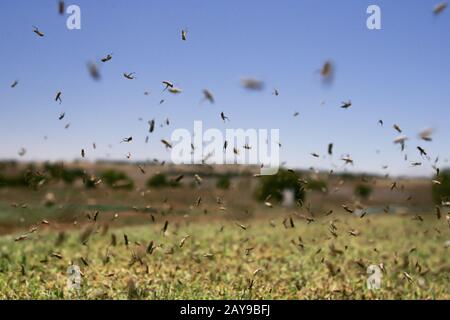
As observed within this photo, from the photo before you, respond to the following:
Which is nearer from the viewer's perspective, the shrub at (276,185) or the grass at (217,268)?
the grass at (217,268)

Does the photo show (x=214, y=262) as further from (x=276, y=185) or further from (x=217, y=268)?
(x=276, y=185)

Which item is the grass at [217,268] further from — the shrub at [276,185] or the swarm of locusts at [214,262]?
the shrub at [276,185]

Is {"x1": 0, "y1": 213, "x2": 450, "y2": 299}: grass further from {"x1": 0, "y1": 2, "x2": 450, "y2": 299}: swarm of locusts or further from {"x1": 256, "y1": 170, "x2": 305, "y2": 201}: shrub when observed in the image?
{"x1": 256, "y1": 170, "x2": 305, "y2": 201}: shrub

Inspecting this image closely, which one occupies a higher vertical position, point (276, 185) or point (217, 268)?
point (276, 185)

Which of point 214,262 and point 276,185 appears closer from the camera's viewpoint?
point 214,262

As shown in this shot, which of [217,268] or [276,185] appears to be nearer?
[217,268]

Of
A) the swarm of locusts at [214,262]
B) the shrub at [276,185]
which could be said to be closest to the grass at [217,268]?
the swarm of locusts at [214,262]

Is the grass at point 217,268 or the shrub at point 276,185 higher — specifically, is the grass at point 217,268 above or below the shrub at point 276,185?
below

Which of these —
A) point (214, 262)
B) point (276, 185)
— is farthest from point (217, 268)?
point (276, 185)

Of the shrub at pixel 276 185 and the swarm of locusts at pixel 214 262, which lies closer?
the swarm of locusts at pixel 214 262
